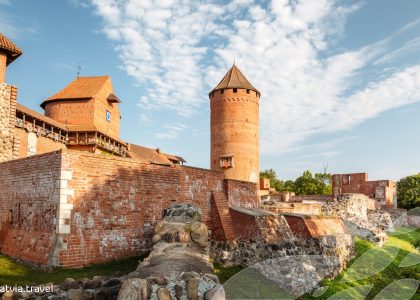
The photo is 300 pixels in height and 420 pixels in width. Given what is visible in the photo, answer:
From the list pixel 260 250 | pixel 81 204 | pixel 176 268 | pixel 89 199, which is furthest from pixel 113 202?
pixel 260 250

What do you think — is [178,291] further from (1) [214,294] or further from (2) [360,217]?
(2) [360,217]

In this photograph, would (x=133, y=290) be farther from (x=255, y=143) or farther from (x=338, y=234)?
(x=255, y=143)

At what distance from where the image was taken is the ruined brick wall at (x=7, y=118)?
15709mm

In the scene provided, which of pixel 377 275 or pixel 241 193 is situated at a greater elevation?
pixel 241 193

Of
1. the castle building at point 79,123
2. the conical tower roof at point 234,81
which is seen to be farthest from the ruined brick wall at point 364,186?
the castle building at point 79,123

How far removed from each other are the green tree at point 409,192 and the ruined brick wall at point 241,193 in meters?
35.0

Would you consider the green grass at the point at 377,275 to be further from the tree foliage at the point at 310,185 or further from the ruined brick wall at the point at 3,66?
the tree foliage at the point at 310,185

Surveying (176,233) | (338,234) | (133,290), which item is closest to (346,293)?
(338,234)

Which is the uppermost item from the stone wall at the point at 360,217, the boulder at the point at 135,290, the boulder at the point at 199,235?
the boulder at the point at 199,235

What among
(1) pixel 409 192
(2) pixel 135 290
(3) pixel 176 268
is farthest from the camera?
(1) pixel 409 192

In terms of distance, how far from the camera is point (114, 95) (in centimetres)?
3391

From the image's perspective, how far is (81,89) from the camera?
1259 inches

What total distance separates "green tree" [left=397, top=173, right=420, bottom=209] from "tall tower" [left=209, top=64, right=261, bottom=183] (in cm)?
2274

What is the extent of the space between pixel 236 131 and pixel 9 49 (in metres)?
19.6
